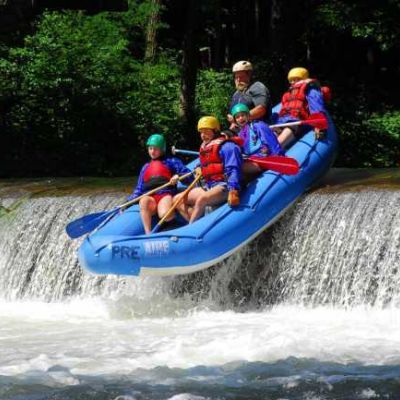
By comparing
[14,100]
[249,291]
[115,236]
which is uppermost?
[14,100]

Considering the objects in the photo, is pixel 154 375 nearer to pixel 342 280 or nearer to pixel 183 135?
pixel 342 280

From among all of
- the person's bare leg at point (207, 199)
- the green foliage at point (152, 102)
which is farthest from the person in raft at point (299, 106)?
the green foliage at point (152, 102)

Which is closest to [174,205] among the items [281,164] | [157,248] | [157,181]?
[157,181]

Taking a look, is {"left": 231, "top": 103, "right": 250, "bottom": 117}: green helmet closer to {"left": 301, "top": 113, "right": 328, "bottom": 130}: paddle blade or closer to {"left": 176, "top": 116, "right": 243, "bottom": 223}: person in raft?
{"left": 176, "top": 116, "right": 243, "bottom": 223}: person in raft

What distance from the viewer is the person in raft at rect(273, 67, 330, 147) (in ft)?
34.4

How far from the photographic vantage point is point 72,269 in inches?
427

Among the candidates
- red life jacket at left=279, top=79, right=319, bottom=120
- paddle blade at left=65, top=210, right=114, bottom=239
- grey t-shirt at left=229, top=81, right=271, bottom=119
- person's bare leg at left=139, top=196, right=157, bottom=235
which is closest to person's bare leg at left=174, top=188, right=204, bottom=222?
person's bare leg at left=139, top=196, right=157, bottom=235

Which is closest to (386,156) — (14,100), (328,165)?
(14,100)

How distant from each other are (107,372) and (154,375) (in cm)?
35

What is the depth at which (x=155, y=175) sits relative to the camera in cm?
977

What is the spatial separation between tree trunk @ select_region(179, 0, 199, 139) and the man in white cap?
7.73 meters

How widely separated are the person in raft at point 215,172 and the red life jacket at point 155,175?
0.35m

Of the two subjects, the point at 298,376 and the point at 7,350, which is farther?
the point at 7,350

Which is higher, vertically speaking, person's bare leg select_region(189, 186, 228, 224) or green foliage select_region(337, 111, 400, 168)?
person's bare leg select_region(189, 186, 228, 224)
